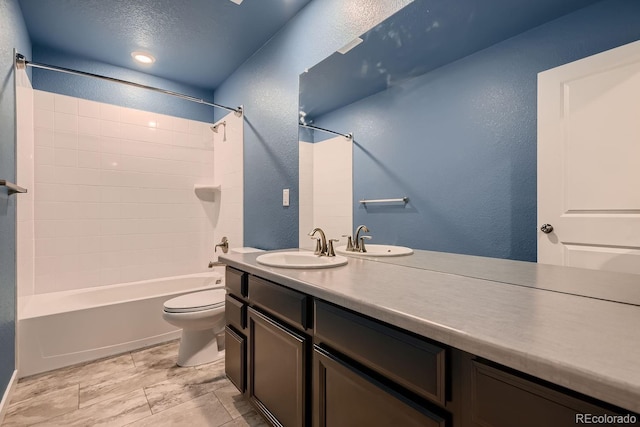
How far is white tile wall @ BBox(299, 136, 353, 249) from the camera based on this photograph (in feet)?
5.35

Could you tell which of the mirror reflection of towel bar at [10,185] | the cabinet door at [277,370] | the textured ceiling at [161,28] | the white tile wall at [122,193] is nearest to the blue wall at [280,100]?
the textured ceiling at [161,28]

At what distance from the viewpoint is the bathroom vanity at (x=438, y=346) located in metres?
0.49

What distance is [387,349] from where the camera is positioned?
0.76 metres

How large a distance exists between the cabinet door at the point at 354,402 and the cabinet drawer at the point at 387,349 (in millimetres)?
39

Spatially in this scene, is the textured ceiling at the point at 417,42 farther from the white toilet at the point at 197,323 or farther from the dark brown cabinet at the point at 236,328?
the white toilet at the point at 197,323

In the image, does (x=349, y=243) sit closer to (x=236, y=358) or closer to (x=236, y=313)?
(x=236, y=313)

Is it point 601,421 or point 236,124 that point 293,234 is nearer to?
point 236,124

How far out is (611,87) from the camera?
0.83 m

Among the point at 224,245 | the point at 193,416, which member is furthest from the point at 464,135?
the point at 224,245

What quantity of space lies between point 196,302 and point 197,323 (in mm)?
150

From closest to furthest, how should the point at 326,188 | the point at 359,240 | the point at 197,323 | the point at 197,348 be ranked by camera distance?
the point at 359,240 < the point at 326,188 < the point at 197,323 < the point at 197,348

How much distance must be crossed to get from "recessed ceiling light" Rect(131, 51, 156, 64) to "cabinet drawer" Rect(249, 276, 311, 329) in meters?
2.36

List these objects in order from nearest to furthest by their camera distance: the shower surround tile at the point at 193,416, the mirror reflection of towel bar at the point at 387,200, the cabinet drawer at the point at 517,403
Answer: the cabinet drawer at the point at 517,403 → the mirror reflection of towel bar at the point at 387,200 → the shower surround tile at the point at 193,416

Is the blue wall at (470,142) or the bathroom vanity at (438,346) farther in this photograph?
the blue wall at (470,142)
